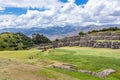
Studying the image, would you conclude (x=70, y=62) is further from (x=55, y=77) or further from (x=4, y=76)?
(x=4, y=76)

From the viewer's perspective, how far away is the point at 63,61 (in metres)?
66.1

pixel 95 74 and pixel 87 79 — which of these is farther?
pixel 95 74

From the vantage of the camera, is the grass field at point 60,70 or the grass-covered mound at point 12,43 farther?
the grass-covered mound at point 12,43

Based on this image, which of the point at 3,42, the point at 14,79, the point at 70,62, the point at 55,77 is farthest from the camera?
the point at 3,42

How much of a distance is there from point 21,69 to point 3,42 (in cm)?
9932

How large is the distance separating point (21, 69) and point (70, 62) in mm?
26790

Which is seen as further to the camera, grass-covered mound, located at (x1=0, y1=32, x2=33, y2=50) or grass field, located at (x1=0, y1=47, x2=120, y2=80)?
grass-covered mound, located at (x1=0, y1=32, x2=33, y2=50)

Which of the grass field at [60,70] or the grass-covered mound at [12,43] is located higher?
the grass-covered mound at [12,43]

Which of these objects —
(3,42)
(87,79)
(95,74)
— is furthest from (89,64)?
(3,42)

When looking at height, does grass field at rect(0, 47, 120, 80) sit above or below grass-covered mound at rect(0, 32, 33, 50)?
below

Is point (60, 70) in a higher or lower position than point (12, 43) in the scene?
lower

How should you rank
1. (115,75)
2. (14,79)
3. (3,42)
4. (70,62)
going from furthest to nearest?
1. (3,42)
2. (70,62)
3. (115,75)
4. (14,79)

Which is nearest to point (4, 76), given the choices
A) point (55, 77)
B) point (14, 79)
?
point (14, 79)

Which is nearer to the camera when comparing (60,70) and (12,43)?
(60,70)
